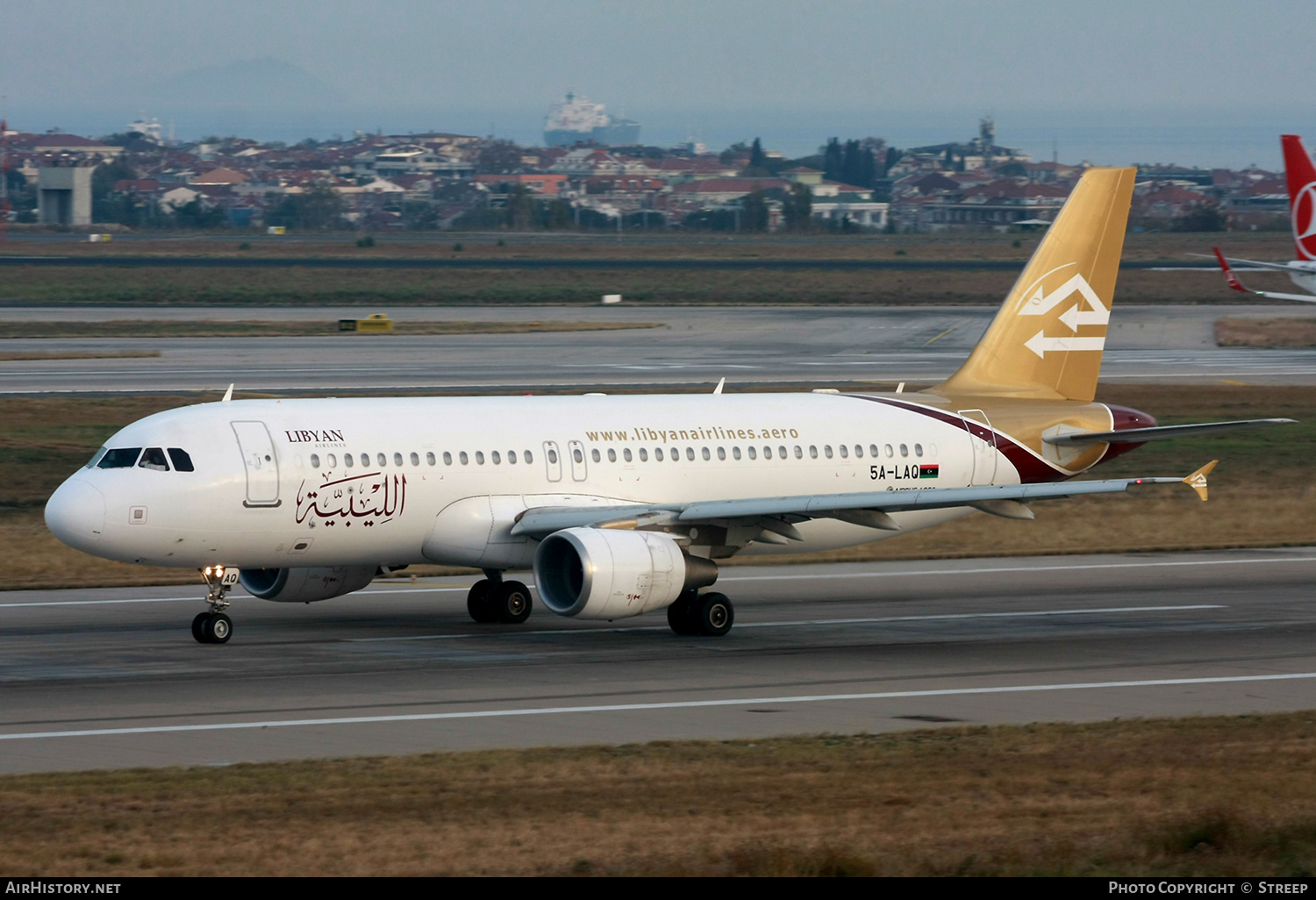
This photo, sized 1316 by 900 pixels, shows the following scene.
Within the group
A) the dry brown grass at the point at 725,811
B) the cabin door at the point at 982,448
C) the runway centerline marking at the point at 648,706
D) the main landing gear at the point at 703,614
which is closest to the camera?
the dry brown grass at the point at 725,811

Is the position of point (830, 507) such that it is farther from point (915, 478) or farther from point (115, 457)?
point (115, 457)

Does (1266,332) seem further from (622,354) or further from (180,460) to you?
(180,460)

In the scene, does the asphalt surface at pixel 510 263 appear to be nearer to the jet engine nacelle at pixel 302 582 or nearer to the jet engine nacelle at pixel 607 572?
the jet engine nacelle at pixel 302 582

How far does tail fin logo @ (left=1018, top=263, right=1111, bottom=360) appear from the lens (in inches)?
1446

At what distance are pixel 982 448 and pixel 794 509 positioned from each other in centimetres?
712

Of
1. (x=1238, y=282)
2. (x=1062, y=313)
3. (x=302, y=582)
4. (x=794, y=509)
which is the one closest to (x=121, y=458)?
(x=302, y=582)

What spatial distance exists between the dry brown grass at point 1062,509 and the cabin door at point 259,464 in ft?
27.6

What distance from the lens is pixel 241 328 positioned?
315ft

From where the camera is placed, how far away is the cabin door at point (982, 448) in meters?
34.5

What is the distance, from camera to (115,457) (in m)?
28.0

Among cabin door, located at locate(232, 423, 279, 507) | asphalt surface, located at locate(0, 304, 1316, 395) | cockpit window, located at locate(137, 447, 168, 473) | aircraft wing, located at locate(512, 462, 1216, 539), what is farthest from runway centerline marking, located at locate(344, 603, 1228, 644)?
asphalt surface, located at locate(0, 304, 1316, 395)

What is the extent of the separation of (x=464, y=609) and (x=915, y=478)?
354 inches


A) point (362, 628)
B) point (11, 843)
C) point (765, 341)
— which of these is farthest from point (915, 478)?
point (765, 341)

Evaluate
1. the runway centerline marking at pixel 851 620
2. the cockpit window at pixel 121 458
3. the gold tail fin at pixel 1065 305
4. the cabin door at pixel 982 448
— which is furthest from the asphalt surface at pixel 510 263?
the cockpit window at pixel 121 458
